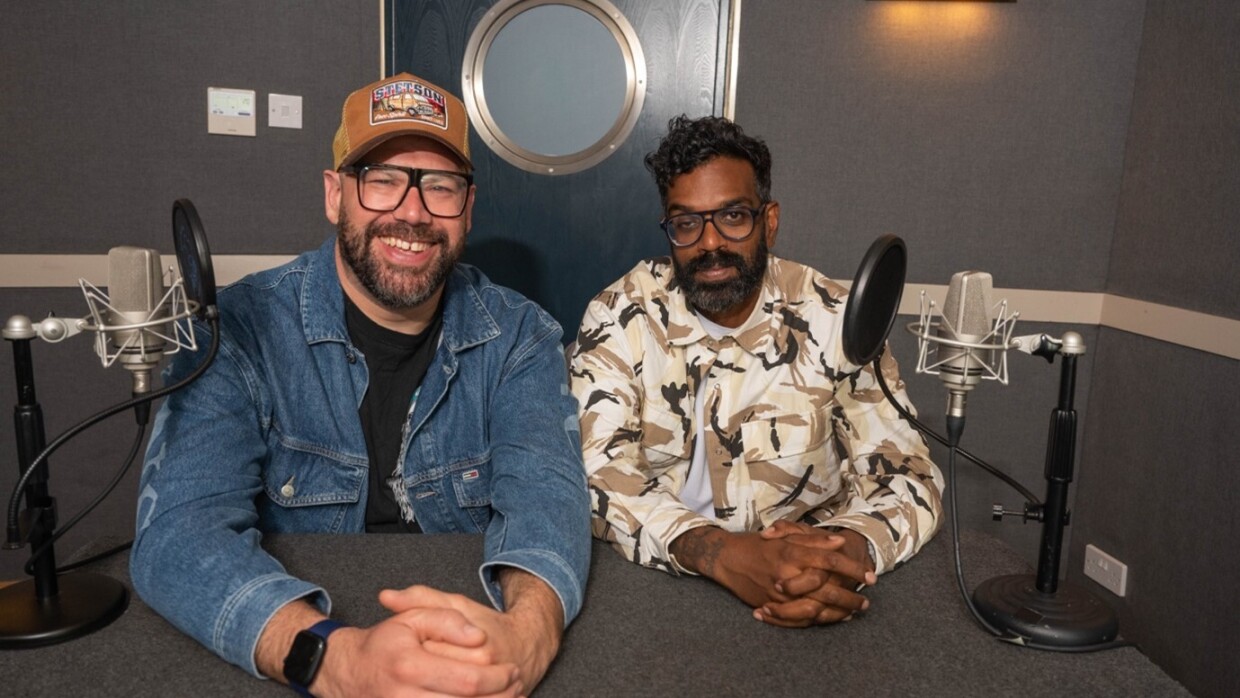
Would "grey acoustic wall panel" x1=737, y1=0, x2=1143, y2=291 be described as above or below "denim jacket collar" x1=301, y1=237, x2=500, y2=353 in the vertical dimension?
above

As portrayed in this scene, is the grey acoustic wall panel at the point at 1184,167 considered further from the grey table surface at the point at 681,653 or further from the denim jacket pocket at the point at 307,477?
the denim jacket pocket at the point at 307,477

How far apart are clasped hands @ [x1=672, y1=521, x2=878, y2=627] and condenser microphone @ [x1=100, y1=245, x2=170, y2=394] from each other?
0.78 metres

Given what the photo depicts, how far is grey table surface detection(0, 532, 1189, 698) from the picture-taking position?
3.22 ft

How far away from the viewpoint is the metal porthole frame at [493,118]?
2.80 metres

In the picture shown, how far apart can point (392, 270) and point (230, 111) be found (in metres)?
1.61

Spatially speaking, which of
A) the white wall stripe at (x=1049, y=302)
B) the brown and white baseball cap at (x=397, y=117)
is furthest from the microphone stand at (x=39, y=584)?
the white wall stripe at (x=1049, y=302)

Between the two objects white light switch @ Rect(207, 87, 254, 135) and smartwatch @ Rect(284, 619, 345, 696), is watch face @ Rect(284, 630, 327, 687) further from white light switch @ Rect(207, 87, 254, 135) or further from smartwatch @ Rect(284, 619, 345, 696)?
white light switch @ Rect(207, 87, 254, 135)

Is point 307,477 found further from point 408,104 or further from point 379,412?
point 408,104

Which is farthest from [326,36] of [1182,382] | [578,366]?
[1182,382]

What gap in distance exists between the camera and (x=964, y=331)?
1195 mm

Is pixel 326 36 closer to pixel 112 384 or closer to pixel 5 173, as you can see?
pixel 5 173

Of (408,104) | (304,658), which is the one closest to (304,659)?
(304,658)

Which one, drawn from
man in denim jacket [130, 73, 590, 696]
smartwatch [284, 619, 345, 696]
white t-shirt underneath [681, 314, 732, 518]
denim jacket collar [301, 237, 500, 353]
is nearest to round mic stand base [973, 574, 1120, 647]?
man in denim jacket [130, 73, 590, 696]

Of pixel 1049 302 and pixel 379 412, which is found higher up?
pixel 1049 302
